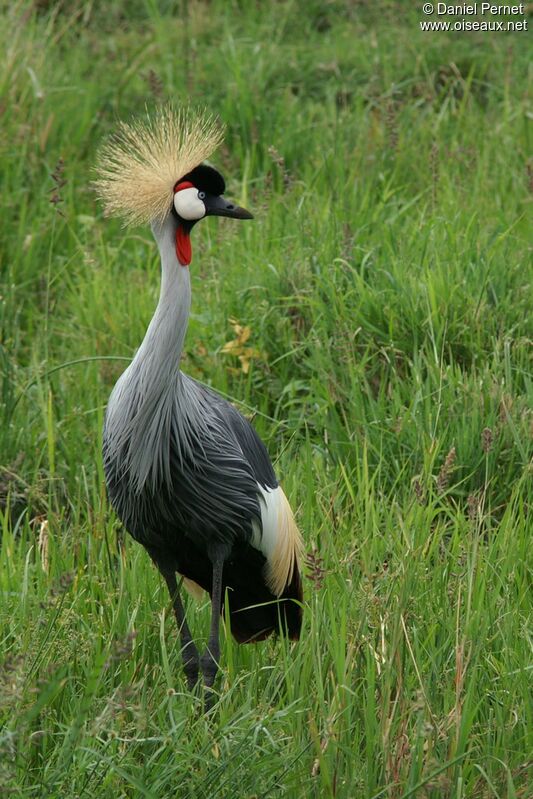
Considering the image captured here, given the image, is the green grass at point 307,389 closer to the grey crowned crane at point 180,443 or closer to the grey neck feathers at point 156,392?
the grey crowned crane at point 180,443

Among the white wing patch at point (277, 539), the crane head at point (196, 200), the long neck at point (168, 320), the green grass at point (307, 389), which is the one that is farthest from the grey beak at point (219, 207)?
the green grass at point (307, 389)

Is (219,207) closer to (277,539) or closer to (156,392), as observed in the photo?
(156,392)

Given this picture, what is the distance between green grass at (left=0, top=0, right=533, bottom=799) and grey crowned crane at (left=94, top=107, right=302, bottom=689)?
14 centimetres

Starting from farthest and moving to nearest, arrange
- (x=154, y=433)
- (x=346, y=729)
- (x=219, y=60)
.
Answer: (x=219, y=60) < (x=154, y=433) < (x=346, y=729)

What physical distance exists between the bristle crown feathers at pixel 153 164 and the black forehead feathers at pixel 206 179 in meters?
0.02

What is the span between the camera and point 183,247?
2.87m

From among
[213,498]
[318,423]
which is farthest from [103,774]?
[318,423]

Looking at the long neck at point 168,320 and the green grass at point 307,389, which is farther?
the long neck at point 168,320

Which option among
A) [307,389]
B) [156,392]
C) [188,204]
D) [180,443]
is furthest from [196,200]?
[307,389]

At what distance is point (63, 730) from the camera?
260 centimetres

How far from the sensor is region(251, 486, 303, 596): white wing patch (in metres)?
3.09

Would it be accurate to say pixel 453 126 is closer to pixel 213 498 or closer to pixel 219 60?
pixel 219 60

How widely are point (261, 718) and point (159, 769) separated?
0.77ft

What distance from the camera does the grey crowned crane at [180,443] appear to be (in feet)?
9.47
